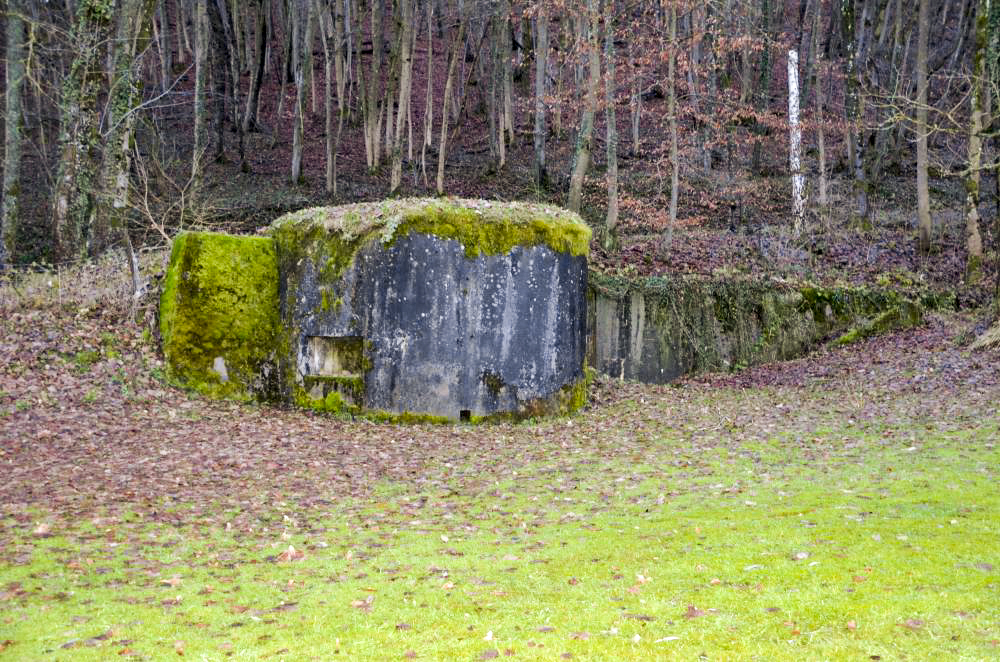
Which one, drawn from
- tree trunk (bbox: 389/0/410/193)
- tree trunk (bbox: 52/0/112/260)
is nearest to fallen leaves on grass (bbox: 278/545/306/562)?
tree trunk (bbox: 52/0/112/260)

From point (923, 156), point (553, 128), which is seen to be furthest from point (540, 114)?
point (923, 156)

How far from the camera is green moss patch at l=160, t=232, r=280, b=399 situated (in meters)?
12.9

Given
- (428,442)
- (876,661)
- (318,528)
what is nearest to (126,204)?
(428,442)

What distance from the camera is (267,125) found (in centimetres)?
3244

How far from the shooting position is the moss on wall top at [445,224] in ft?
43.1

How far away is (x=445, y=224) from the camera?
13234 millimetres

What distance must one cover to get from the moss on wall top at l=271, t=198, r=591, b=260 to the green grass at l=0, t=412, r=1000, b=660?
17.0 feet

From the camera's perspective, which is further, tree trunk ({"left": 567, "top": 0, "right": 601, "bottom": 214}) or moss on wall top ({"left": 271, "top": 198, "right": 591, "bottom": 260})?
tree trunk ({"left": 567, "top": 0, "right": 601, "bottom": 214})

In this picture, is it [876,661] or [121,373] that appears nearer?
[876,661]

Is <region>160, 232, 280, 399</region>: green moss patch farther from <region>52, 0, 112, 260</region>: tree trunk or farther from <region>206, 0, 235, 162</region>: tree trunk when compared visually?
<region>206, 0, 235, 162</region>: tree trunk

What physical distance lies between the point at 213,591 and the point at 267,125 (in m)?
29.4

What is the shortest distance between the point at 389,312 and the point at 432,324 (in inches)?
27.6

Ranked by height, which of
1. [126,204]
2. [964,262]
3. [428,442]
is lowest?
[428,442]

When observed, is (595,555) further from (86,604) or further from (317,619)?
(86,604)
